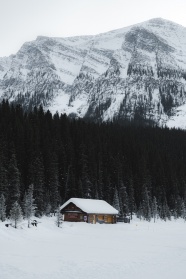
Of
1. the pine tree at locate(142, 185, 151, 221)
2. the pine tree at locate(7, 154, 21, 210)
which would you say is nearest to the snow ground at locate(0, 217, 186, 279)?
the pine tree at locate(7, 154, 21, 210)

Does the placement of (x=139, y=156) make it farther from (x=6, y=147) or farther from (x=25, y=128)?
(x=6, y=147)

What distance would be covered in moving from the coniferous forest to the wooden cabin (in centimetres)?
297

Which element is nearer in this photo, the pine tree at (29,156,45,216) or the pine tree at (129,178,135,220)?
the pine tree at (29,156,45,216)

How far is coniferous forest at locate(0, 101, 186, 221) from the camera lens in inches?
2709

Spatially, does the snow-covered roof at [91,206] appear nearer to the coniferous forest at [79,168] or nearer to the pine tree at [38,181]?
the coniferous forest at [79,168]

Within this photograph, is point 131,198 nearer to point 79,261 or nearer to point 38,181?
point 38,181

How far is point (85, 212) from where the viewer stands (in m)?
70.1

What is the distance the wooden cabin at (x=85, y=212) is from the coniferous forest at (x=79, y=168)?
9.76 feet

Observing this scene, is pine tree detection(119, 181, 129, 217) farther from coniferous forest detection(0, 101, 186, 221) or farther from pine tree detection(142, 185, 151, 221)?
pine tree detection(142, 185, 151, 221)

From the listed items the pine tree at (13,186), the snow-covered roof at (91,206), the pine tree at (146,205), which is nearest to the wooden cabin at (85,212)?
the snow-covered roof at (91,206)

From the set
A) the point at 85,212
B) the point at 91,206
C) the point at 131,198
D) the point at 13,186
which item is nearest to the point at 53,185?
the point at 91,206

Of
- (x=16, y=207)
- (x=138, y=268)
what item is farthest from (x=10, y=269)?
(x=16, y=207)

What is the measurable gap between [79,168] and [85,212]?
21.3 metres

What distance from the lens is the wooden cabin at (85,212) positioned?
234 ft
